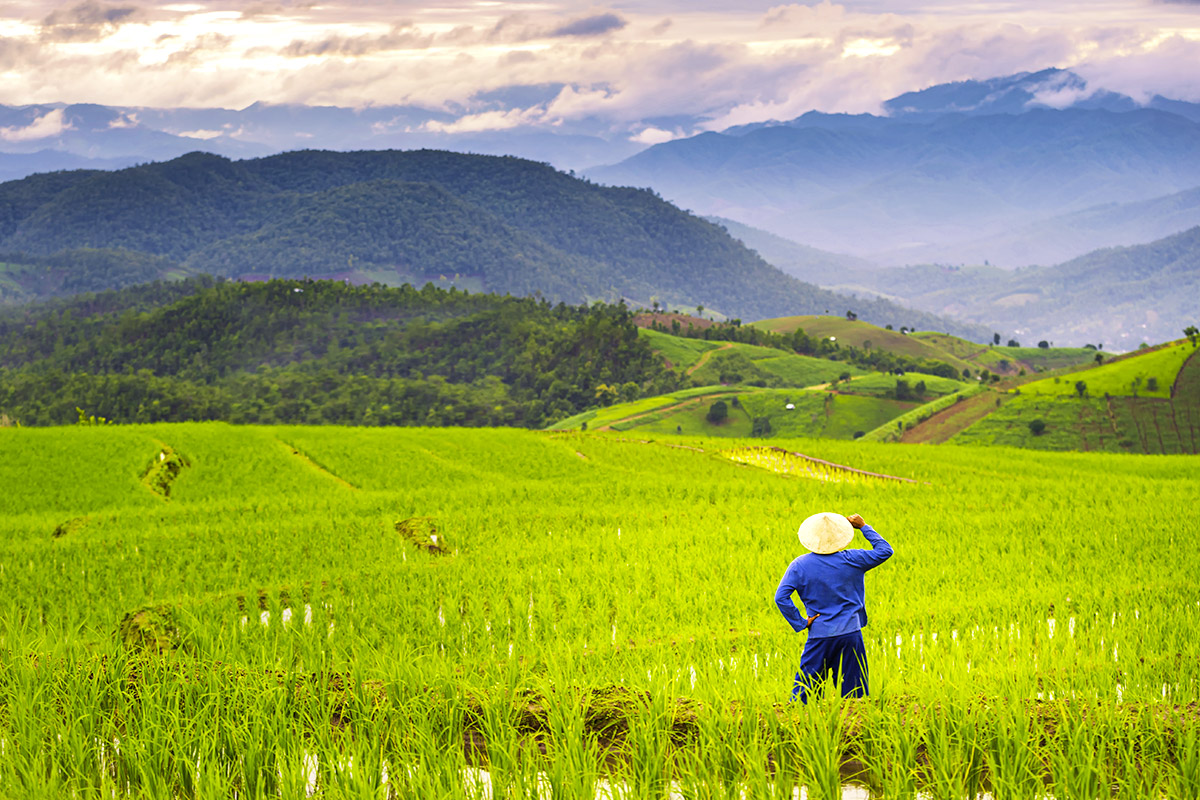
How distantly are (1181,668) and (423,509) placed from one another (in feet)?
47.2

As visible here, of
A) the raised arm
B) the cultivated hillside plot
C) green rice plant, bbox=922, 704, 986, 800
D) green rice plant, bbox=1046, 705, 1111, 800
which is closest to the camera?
green rice plant, bbox=1046, 705, 1111, 800

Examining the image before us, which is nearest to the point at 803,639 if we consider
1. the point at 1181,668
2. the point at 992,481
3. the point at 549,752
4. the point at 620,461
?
the point at 1181,668

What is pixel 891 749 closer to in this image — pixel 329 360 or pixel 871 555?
pixel 871 555

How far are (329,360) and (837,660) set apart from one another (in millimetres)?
169232

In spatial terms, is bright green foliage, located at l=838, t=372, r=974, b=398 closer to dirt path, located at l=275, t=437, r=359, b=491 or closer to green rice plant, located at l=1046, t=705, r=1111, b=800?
dirt path, located at l=275, t=437, r=359, b=491

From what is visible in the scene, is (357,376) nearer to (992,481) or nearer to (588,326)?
(588,326)

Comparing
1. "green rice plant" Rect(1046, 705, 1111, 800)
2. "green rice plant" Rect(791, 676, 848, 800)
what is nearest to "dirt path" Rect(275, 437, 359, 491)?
"green rice plant" Rect(791, 676, 848, 800)

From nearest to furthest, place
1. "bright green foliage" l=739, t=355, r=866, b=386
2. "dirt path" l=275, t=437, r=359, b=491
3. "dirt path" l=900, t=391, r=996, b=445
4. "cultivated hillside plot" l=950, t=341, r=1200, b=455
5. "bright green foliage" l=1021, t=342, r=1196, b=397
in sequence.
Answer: "dirt path" l=275, t=437, r=359, b=491 < "cultivated hillside plot" l=950, t=341, r=1200, b=455 < "bright green foliage" l=1021, t=342, r=1196, b=397 < "dirt path" l=900, t=391, r=996, b=445 < "bright green foliage" l=739, t=355, r=866, b=386

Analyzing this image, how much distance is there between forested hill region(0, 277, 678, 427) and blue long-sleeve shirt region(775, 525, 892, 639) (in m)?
121

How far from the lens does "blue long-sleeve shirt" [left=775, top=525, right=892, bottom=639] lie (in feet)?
21.8

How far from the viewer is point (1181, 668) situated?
7363 millimetres

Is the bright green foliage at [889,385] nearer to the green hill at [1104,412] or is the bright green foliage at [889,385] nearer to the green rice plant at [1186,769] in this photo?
the green hill at [1104,412]

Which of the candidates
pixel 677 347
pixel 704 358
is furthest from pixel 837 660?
pixel 677 347

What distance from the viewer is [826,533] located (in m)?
6.60
